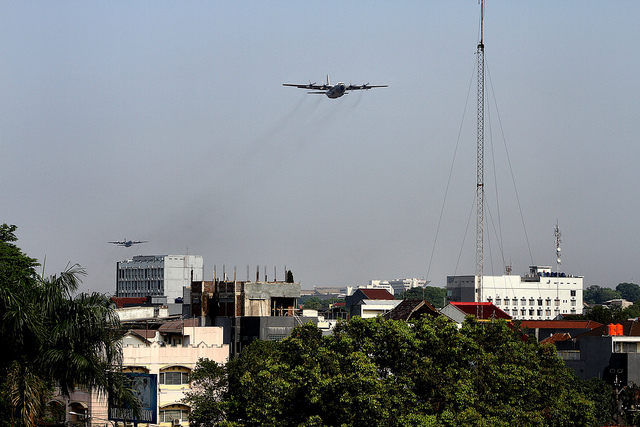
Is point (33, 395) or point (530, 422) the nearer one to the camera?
point (33, 395)

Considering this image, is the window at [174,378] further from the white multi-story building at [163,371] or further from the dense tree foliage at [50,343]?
the dense tree foliage at [50,343]

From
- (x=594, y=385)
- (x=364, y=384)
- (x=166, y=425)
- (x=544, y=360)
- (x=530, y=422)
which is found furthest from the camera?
(x=594, y=385)

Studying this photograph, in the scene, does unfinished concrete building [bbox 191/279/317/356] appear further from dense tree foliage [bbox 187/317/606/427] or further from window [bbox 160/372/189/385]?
dense tree foliage [bbox 187/317/606/427]

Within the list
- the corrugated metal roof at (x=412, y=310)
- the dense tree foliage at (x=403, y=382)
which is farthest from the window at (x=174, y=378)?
the corrugated metal roof at (x=412, y=310)

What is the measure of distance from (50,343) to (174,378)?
36100 mm

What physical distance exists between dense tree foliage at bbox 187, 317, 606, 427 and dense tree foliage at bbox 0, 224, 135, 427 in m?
12.3

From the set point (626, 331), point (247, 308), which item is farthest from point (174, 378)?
point (626, 331)

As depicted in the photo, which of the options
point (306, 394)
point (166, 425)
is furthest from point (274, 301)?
point (306, 394)

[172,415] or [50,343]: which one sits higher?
[50,343]

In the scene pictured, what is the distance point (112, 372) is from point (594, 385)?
57.2 meters

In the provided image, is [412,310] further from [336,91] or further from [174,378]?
[336,91]

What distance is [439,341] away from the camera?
46.1 m

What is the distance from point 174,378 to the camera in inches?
2537

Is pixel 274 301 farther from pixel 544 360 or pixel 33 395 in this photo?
pixel 33 395
